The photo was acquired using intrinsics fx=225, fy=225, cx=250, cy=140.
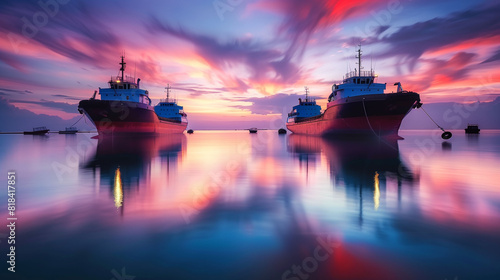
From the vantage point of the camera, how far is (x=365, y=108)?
28.8 metres

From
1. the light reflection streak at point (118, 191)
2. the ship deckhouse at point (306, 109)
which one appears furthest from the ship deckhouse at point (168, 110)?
the light reflection streak at point (118, 191)

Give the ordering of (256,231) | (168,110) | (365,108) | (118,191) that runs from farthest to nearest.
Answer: (168,110) < (365,108) < (118,191) < (256,231)

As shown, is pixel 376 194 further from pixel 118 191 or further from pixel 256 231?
pixel 118 191

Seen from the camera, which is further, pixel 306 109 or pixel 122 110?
pixel 306 109

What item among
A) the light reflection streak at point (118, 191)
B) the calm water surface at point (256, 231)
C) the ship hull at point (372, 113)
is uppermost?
the ship hull at point (372, 113)

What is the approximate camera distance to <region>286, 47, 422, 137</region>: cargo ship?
27594 millimetres

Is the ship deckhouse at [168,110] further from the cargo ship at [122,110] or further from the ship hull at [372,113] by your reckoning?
the ship hull at [372,113]

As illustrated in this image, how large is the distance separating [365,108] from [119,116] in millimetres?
36174

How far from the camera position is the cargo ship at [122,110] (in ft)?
111

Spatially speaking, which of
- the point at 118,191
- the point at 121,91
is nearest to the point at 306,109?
the point at 121,91

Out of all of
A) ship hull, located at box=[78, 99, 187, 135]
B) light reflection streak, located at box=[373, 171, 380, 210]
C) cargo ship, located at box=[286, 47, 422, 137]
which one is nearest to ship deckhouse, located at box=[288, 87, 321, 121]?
cargo ship, located at box=[286, 47, 422, 137]

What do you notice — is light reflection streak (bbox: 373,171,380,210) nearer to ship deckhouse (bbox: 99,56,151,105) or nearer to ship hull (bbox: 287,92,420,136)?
ship hull (bbox: 287,92,420,136)

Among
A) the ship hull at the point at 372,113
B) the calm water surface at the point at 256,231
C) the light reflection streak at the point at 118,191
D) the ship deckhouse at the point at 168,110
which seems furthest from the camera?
the ship deckhouse at the point at 168,110

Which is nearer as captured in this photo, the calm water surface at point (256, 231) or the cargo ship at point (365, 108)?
the calm water surface at point (256, 231)
